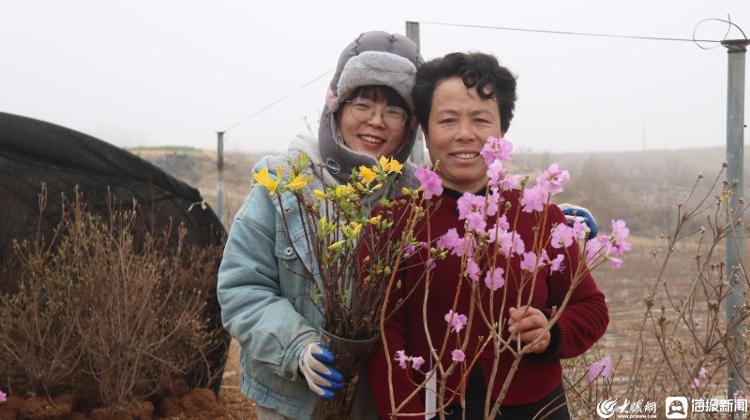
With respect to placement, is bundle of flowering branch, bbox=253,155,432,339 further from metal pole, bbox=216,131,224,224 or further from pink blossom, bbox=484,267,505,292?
metal pole, bbox=216,131,224,224

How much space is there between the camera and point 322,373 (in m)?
1.75

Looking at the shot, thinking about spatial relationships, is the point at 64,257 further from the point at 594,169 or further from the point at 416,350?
the point at 594,169

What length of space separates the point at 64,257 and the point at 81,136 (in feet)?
2.84

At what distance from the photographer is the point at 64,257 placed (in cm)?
439

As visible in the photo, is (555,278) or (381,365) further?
(555,278)

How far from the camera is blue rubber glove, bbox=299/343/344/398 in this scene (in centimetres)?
174

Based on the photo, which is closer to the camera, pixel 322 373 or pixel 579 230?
pixel 579 230

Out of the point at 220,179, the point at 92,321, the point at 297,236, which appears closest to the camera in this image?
the point at 297,236

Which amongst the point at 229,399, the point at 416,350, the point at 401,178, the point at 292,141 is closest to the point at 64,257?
the point at 229,399

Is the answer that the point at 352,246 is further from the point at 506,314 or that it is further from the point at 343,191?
the point at 506,314

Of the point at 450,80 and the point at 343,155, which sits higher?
the point at 450,80

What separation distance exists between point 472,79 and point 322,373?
0.86m

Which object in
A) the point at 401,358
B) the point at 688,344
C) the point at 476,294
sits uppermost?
the point at 476,294

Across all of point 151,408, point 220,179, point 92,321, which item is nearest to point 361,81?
point 92,321
